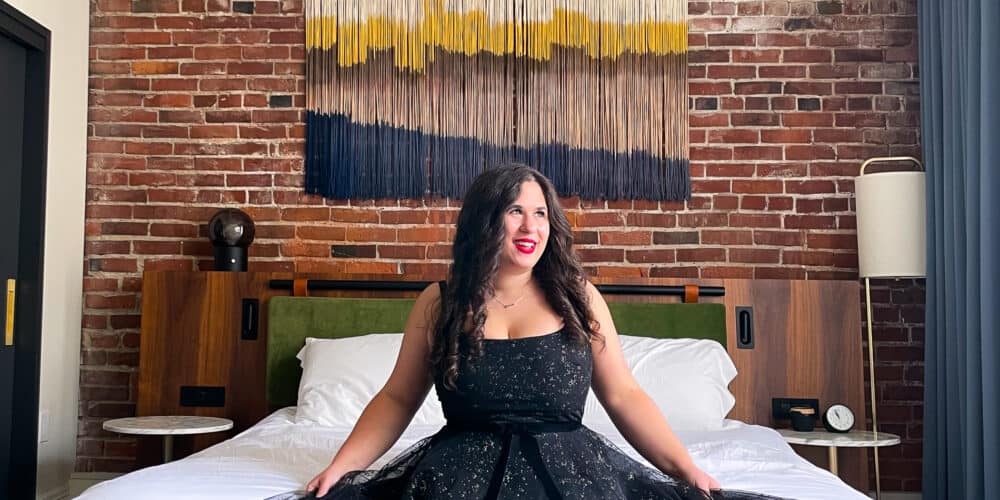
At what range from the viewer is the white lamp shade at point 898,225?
3391 millimetres

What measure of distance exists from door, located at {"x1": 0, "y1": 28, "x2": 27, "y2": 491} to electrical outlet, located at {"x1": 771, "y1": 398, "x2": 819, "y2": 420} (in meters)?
2.96

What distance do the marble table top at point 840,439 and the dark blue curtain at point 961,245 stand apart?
250 mm

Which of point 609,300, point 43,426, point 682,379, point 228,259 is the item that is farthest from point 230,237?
point 682,379

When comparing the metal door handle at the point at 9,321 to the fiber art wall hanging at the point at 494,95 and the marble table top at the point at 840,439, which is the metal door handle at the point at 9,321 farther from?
the marble table top at the point at 840,439

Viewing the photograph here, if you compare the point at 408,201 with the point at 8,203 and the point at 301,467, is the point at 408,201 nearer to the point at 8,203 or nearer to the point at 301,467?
the point at 8,203

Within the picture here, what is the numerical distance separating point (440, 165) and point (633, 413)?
81.0 inches

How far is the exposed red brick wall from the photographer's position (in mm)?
3762

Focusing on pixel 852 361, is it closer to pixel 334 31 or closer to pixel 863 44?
pixel 863 44

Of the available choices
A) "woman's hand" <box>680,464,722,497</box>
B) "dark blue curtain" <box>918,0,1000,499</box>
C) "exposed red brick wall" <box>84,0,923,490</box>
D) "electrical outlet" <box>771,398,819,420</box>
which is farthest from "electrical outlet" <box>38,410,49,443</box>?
"dark blue curtain" <box>918,0,1000,499</box>

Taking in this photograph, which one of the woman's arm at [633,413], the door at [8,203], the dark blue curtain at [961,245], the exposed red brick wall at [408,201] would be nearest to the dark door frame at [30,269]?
the door at [8,203]

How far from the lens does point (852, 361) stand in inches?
138

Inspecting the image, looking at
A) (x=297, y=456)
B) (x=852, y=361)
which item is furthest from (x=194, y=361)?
(x=852, y=361)

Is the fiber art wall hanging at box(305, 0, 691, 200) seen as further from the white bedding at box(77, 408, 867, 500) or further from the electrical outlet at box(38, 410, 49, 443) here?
the electrical outlet at box(38, 410, 49, 443)

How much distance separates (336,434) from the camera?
2777 mm
